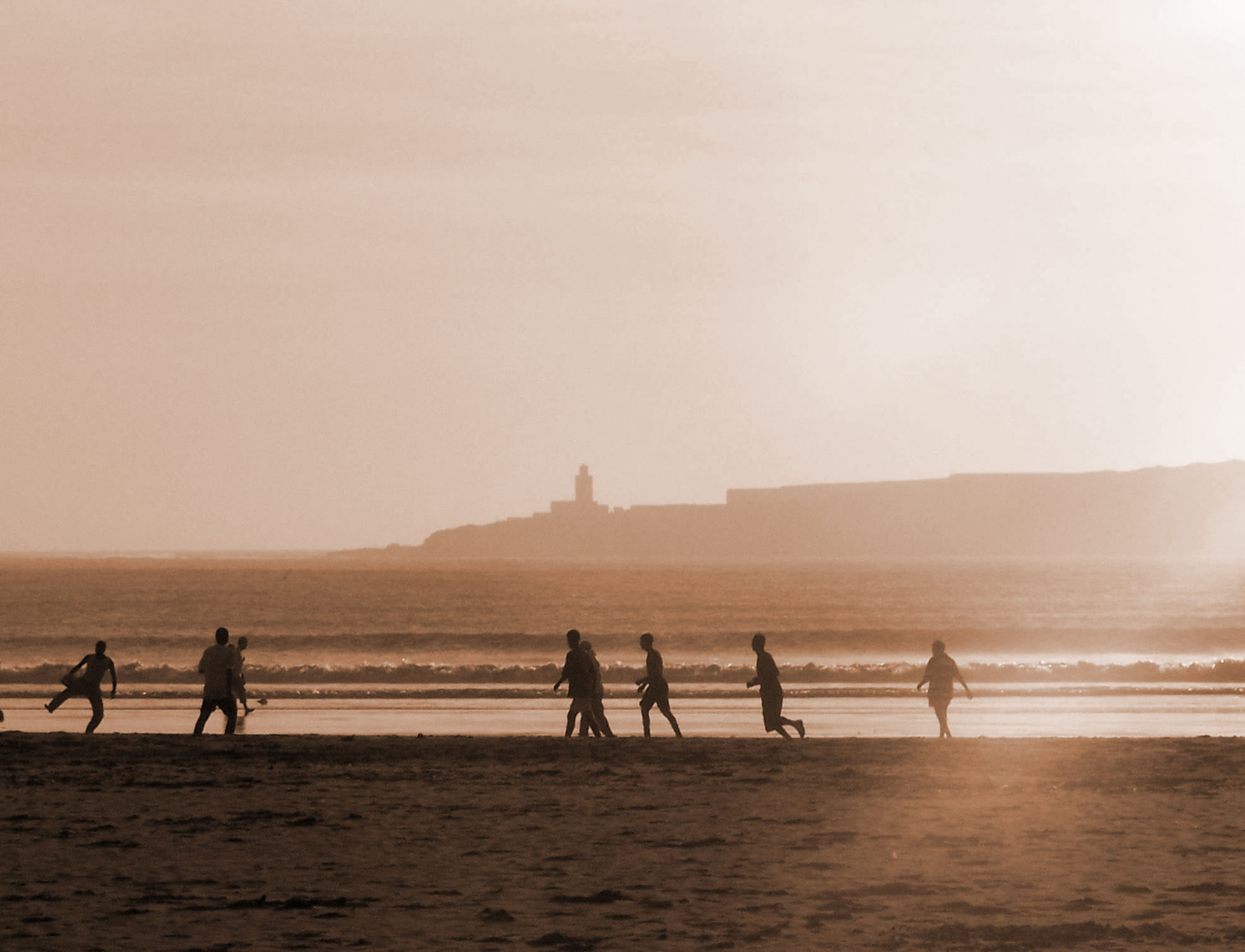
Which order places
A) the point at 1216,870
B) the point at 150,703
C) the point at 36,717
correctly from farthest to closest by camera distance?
the point at 150,703 → the point at 36,717 → the point at 1216,870

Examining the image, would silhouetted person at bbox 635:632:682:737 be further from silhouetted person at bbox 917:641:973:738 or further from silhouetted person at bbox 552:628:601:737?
silhouetted person at bbox 917:641:973:738

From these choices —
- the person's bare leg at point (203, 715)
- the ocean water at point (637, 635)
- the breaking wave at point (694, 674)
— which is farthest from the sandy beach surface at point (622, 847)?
the breaking wave at point (694, 674)

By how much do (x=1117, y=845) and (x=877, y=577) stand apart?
163736 millimetres

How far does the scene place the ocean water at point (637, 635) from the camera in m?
31.9

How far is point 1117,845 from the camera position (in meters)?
10.0

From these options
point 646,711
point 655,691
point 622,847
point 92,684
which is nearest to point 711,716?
point 646,711

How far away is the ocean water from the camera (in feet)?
105

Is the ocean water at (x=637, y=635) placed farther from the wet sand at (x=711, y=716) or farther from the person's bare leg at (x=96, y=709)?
the person's bare leg at (x=96, y=709)

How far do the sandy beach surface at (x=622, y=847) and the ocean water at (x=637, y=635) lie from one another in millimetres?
7789

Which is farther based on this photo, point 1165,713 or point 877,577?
point 877,577

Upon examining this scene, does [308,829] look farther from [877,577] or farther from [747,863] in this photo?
[877,577]

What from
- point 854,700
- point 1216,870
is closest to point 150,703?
point 854,700

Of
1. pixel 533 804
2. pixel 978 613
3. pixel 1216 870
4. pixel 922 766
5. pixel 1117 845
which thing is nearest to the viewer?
pixel 1216 870

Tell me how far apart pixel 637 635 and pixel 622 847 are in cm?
6030
